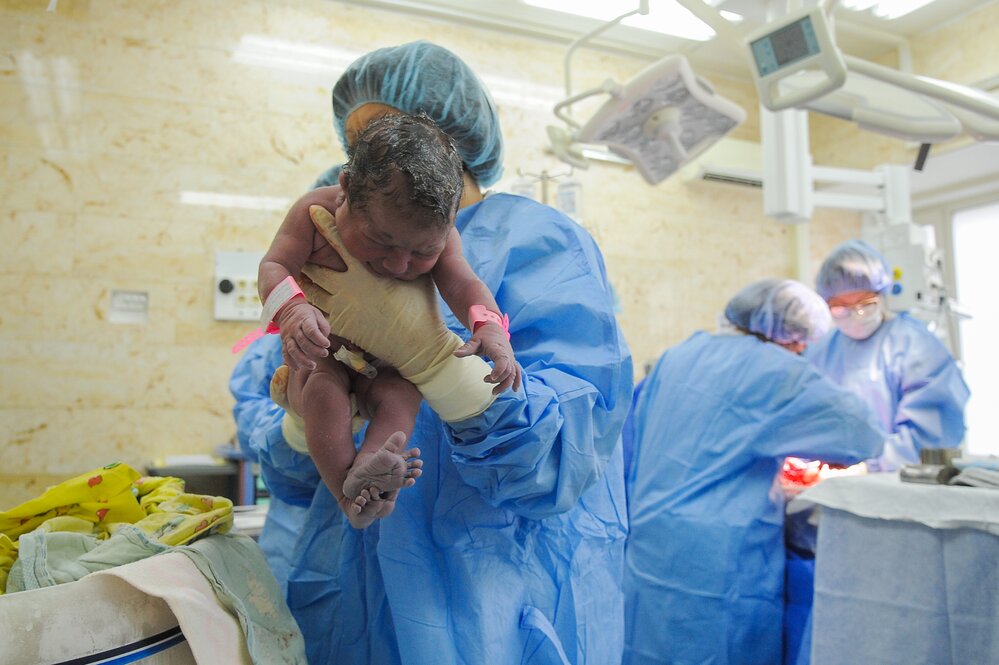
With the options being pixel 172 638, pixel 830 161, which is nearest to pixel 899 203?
pixel 830 161

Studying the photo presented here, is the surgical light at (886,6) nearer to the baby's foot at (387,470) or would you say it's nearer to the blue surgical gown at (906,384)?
the blue surgical gown at (906,384)

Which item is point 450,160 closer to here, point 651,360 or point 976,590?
point 976,590

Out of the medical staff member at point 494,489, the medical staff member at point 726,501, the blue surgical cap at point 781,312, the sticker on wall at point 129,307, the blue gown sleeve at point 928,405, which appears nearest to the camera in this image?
the medical staff member at point 494,489

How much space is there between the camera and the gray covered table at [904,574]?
146 centimetres

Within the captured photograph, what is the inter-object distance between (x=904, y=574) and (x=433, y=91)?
131 centimetres

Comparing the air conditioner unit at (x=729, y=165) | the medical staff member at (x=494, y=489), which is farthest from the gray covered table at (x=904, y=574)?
the air conditioner unit at (x=729, y=165)

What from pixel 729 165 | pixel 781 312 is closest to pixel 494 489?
pixel 781 312

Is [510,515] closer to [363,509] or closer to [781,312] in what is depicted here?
[363,509]

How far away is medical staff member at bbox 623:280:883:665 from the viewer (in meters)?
2.17

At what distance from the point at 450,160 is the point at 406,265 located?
0.13 metres

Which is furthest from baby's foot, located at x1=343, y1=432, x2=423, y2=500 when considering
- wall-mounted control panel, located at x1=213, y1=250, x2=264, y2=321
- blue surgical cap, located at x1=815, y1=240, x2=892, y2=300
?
wall-mounted control panel, located at x1=213, y1=250, x2=264, y2=321

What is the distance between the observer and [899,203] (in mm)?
3314

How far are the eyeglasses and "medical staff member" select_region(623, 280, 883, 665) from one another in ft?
3.13

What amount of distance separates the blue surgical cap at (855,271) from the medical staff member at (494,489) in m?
2.11
